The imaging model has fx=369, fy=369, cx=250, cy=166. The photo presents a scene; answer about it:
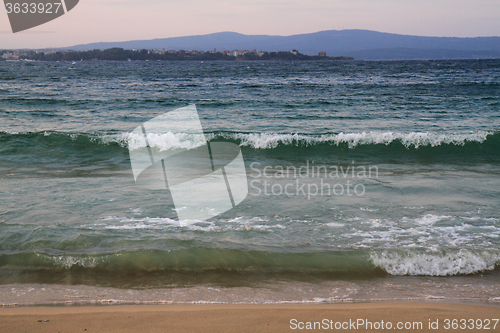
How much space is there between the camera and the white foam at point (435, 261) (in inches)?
152

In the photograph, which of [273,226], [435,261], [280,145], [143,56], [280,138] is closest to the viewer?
[435,261]

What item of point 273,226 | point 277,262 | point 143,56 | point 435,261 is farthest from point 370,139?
point 143,56

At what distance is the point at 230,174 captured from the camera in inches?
323

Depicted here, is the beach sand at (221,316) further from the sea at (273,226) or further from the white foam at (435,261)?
the white foam at (435,261)

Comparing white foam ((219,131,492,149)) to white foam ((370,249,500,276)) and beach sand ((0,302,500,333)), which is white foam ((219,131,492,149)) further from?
beach sand ((0,302,500,333))

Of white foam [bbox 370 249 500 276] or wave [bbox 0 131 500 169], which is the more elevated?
wave [bbox 0 131 500 169]

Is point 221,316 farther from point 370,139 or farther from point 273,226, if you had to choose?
point 370,139

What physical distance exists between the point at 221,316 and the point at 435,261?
2.41m

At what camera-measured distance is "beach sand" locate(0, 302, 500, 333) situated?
286 centimetres

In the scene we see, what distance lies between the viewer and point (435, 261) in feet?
12.9

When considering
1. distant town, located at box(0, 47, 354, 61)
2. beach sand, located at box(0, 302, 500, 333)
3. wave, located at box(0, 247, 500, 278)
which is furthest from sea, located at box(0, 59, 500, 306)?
distant town, located at box(0, 47, 354, 61)

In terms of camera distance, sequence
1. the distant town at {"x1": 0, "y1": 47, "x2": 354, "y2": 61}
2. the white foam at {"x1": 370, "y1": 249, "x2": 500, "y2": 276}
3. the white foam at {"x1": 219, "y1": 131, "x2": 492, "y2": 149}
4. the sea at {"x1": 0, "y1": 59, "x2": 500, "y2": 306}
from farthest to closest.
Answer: the distant town at {"x1": 0, "y1": 47, "x2": 354, "y2": 61}, the white foam at {"x1": 219, "y1": 131, "x2": 492, "y2": 149}, the white foam at {"x1": 370, "y1": 249, "x2": 500, "y2": 276}, the sea at {"x1": 0, "y1": 59, "x2": 500, "y2": 306}

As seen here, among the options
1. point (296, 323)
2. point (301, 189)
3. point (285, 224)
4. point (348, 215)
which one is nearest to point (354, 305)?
point (296, 323)

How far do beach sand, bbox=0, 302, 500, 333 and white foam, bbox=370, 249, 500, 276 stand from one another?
682 millimetres
